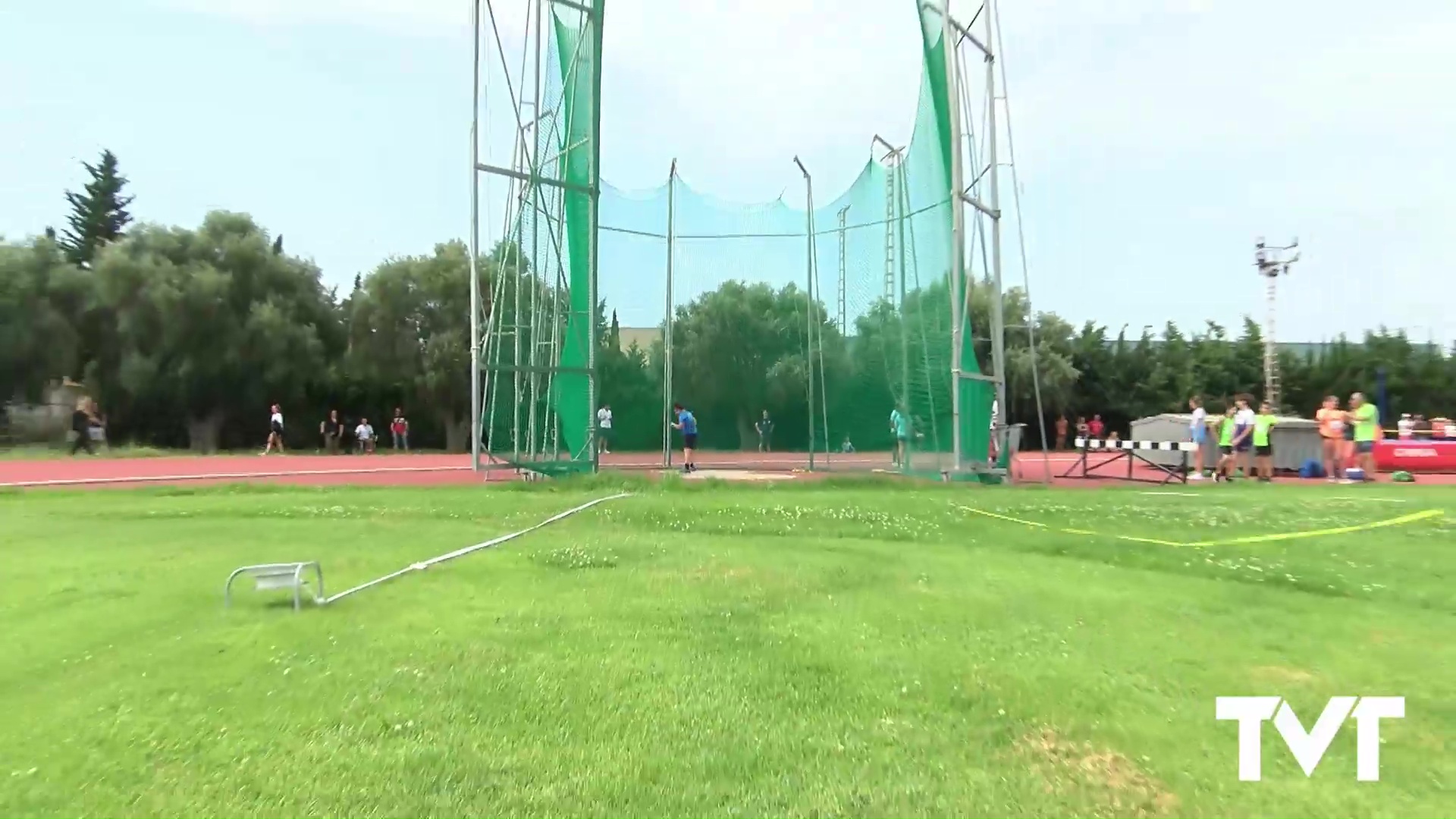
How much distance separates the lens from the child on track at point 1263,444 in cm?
1830

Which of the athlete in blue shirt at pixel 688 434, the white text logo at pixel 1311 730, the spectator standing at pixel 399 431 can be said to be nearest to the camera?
the white text logo at pixel 1311 730

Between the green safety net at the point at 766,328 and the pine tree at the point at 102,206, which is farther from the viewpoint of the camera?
the pine tree at the point at 102,206

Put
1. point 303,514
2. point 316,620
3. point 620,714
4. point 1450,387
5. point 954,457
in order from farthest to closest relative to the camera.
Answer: point 1450,387 → point 954,457 → point 303,514 → point 316,620 → point 620,714

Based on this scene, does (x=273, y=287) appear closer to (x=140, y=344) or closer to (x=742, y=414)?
(x=140, y=344)

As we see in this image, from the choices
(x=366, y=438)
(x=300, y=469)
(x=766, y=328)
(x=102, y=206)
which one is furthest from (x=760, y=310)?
(x=102, y=206)

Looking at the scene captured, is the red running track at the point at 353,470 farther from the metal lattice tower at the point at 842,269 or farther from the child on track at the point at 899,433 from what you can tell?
the metal lattice tower at the point at 842,269

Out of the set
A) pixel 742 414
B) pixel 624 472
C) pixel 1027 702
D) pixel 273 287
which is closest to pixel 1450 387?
pixel 742 414

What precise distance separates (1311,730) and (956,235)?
12654mm

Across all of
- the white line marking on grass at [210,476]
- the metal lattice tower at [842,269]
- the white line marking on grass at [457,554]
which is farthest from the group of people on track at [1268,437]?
the white line marking on grass at [210,476]

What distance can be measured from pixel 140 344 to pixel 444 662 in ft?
124

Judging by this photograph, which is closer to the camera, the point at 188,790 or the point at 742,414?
the point at 188,790

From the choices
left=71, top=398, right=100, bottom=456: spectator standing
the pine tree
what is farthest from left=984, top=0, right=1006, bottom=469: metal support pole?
the pine tree

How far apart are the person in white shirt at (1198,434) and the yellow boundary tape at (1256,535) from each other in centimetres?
660

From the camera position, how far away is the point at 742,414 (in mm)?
21078
